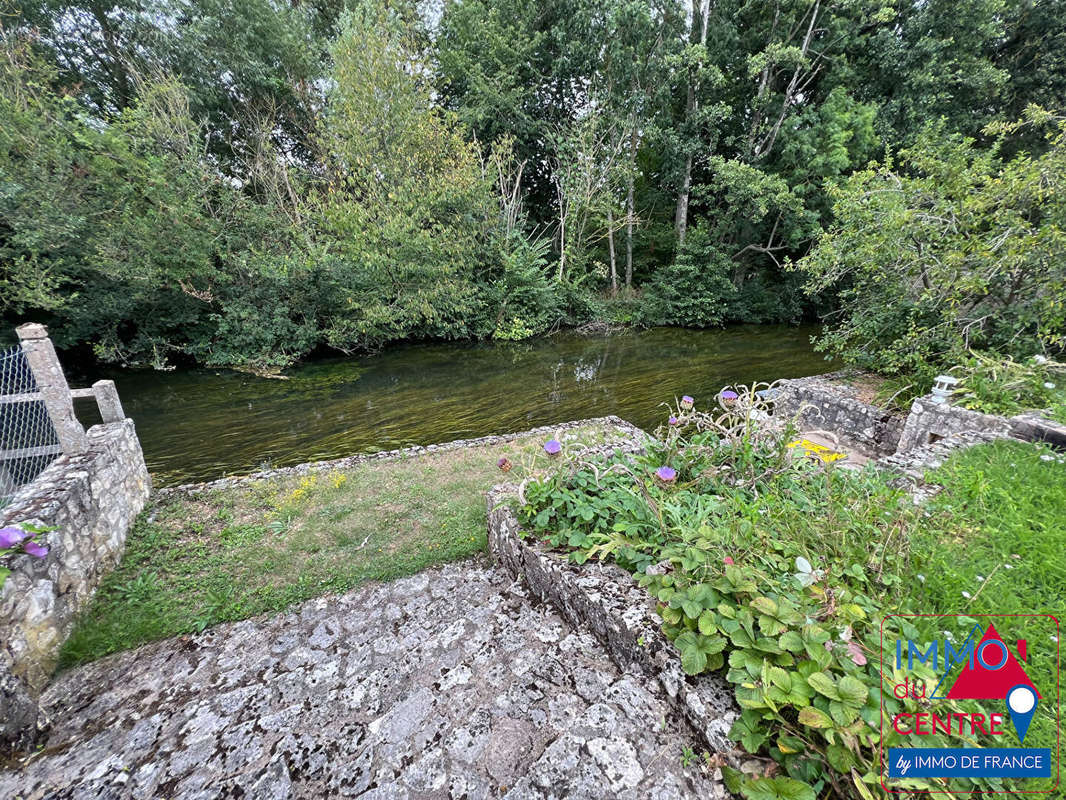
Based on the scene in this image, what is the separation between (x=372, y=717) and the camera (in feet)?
7.07

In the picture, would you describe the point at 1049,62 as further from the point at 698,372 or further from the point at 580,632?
the point at 580,632

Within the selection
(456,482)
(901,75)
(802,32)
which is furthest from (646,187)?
(456,482)

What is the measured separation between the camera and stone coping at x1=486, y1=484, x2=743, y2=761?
61.4 inches

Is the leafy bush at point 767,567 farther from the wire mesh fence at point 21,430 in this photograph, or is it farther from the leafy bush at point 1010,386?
the wire mesh fence at point 21,430

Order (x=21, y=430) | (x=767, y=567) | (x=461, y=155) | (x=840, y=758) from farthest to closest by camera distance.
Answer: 1. (x=461, y=155)
2. (x=21, y=430)
3. (x=767, y=567)
4. (x=840, y=758)

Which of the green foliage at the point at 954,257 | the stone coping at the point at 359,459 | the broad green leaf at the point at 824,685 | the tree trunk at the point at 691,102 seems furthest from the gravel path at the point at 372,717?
the tree trunk at the point at 691,102

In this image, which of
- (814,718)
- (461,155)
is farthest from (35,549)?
(461,155)

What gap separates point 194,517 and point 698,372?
988 centimetres

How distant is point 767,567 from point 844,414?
5.57 m

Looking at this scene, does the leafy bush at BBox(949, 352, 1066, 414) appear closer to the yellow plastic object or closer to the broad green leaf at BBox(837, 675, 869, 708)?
the yellow plastic object

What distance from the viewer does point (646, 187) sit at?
1753cm

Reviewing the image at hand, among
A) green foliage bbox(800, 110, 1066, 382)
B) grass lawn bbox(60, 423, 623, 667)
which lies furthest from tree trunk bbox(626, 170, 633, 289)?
grass lawn bbox(60, 423, 623, 667)

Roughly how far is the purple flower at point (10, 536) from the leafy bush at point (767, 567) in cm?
306

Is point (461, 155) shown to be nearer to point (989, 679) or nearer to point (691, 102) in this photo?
point (691, 102)
